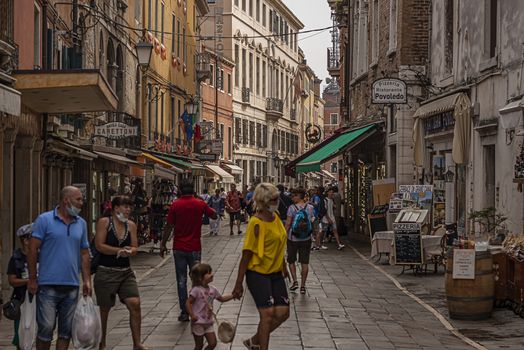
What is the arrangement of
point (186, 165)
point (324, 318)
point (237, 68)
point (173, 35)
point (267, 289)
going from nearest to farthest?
1. point (267, 289)
2. point (324, 318)
3. point (186, 165)
4. point (173, 35)
5. point (237, 68)

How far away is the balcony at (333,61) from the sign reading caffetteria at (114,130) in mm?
32278

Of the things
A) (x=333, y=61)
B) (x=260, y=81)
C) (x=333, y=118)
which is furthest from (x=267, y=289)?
(x=333, y=118)

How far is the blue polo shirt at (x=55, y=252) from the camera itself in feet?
31.7

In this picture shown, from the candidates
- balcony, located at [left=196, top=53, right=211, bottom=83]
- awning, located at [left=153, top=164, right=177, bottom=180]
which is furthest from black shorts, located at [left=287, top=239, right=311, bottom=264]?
balcony, located at [left=196, top=53, right=211, bottom=83]

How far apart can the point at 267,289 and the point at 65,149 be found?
1248 cm

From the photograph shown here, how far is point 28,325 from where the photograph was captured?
9.73 m

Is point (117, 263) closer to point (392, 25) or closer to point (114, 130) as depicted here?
point (114, 130)

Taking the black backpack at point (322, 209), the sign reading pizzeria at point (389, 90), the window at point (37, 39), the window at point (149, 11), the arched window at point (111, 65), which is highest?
the window at point (149, 11)

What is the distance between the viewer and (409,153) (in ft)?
94.3

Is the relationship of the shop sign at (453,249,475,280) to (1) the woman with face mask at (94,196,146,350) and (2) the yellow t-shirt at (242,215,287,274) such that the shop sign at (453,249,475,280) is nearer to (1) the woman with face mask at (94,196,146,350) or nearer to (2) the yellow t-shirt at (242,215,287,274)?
(2) the yellow t-shirt at (242,215,287,274)

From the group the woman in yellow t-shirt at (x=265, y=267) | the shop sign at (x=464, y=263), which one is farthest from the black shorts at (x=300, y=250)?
the woman in yellow t-shirt at (x=265, y=267)

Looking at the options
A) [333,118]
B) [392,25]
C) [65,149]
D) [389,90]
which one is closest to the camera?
[65,149]

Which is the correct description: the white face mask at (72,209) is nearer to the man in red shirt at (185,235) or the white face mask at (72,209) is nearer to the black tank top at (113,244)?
the black tank top at (113,244)

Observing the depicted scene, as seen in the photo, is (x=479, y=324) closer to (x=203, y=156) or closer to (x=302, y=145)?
(x=203, y=156)
